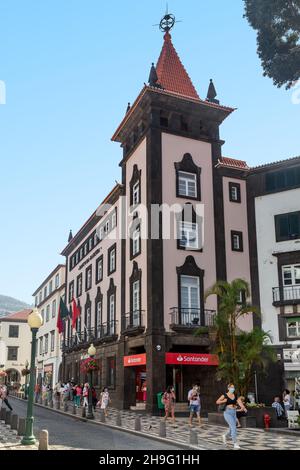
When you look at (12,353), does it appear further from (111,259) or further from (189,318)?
(189,318)

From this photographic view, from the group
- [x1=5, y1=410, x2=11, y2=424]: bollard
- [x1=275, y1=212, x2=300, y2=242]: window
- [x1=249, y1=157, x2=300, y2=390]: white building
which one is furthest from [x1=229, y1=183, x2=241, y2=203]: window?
[x1=5, y1=410, x2=11, y2=424]: bollard

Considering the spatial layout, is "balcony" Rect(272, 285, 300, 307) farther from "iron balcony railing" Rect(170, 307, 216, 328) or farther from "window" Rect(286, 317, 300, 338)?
"iron balcony railing" Rect(170, 307, 216, 328)

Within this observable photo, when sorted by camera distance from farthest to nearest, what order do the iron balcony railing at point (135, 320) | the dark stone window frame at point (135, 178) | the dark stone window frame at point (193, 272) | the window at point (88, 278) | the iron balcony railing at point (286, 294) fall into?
the window at point (88, 278) < the dark stone window frame at point (135, 178) < the iron balcony railing at point (286, 294) < the dark stone window frame at point (193, 272) < the iron balcony railing at point (135, 320)

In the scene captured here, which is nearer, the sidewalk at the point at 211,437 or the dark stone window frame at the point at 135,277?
the sidewalk at the point at 211,437

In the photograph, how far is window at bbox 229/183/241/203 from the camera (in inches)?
1310

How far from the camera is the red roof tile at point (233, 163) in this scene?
33.0 meters

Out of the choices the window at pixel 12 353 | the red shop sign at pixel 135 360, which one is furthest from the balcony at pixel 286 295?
the window at pixel 12 353

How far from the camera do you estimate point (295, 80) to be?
66.2 ft

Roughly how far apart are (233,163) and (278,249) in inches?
250

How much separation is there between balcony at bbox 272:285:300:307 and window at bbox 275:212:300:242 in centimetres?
298

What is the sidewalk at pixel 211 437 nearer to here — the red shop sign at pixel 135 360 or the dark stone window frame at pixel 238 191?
the red shop sign at pixel 135 360
